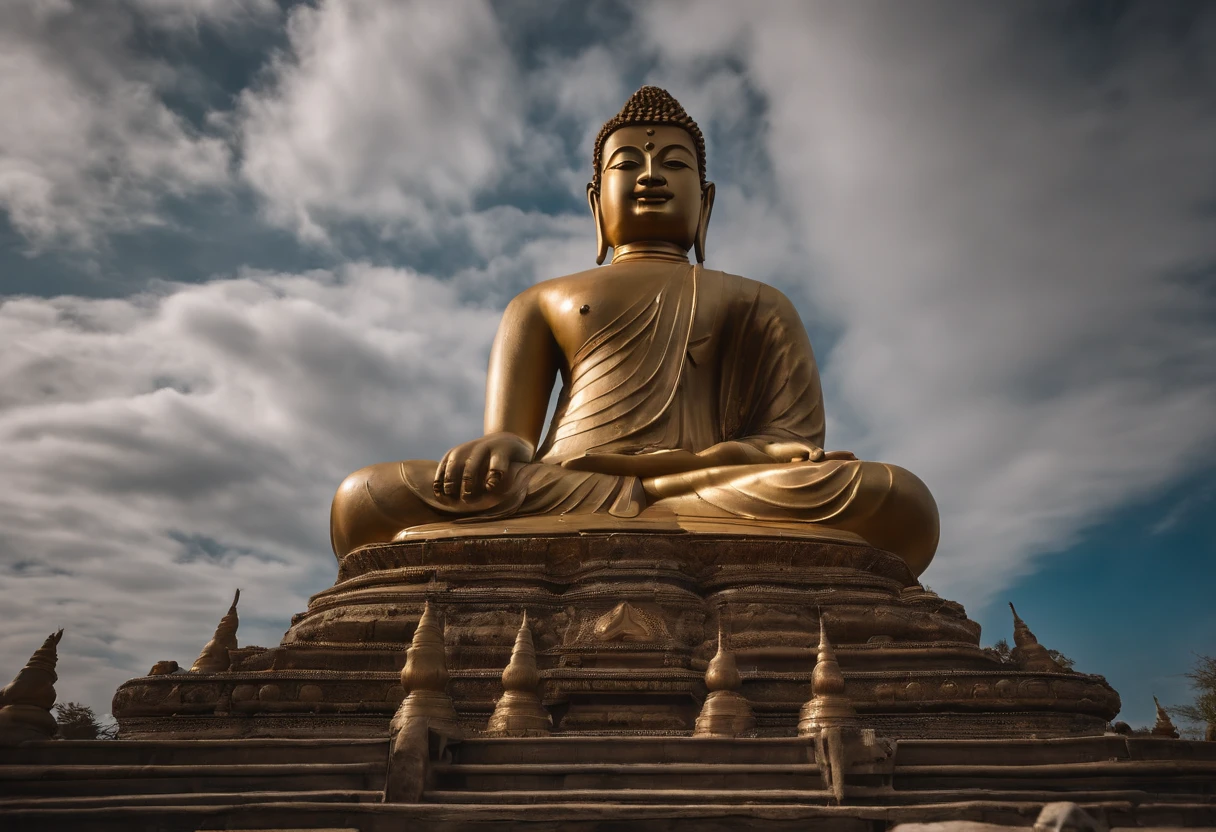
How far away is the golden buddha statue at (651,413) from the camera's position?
26.1 feet

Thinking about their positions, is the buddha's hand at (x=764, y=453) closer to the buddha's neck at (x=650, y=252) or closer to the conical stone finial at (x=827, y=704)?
the buddha's neck at (x=650, y=252)

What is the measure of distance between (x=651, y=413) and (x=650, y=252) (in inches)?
105

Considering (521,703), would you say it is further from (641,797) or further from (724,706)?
(641,797)

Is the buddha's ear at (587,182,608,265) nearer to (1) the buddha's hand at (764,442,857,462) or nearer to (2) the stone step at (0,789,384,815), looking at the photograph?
(1) the buddha's hand at (764,442,857,462)

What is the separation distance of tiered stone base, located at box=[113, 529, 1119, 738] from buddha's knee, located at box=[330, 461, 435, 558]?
1.17 feet

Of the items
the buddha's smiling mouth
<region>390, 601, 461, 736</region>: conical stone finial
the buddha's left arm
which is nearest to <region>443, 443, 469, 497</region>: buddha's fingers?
the buddha's left arm

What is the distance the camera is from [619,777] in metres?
4.17

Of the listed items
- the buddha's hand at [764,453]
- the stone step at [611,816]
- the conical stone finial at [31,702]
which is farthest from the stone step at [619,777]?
the buddha's hand at [764,453]

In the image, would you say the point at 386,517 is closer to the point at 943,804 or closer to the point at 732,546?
the point at 732,546

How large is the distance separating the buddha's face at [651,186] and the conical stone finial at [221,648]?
6008mm

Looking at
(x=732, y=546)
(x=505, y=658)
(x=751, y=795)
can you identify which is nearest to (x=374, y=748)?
(x=751, y=795)

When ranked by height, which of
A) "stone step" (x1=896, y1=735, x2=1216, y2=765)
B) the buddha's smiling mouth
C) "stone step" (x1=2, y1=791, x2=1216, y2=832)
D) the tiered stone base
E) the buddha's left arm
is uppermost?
the buddha's smiling mouth

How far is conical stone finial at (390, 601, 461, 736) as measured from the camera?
4.57 m

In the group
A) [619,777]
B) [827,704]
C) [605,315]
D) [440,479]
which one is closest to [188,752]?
[619,777]
